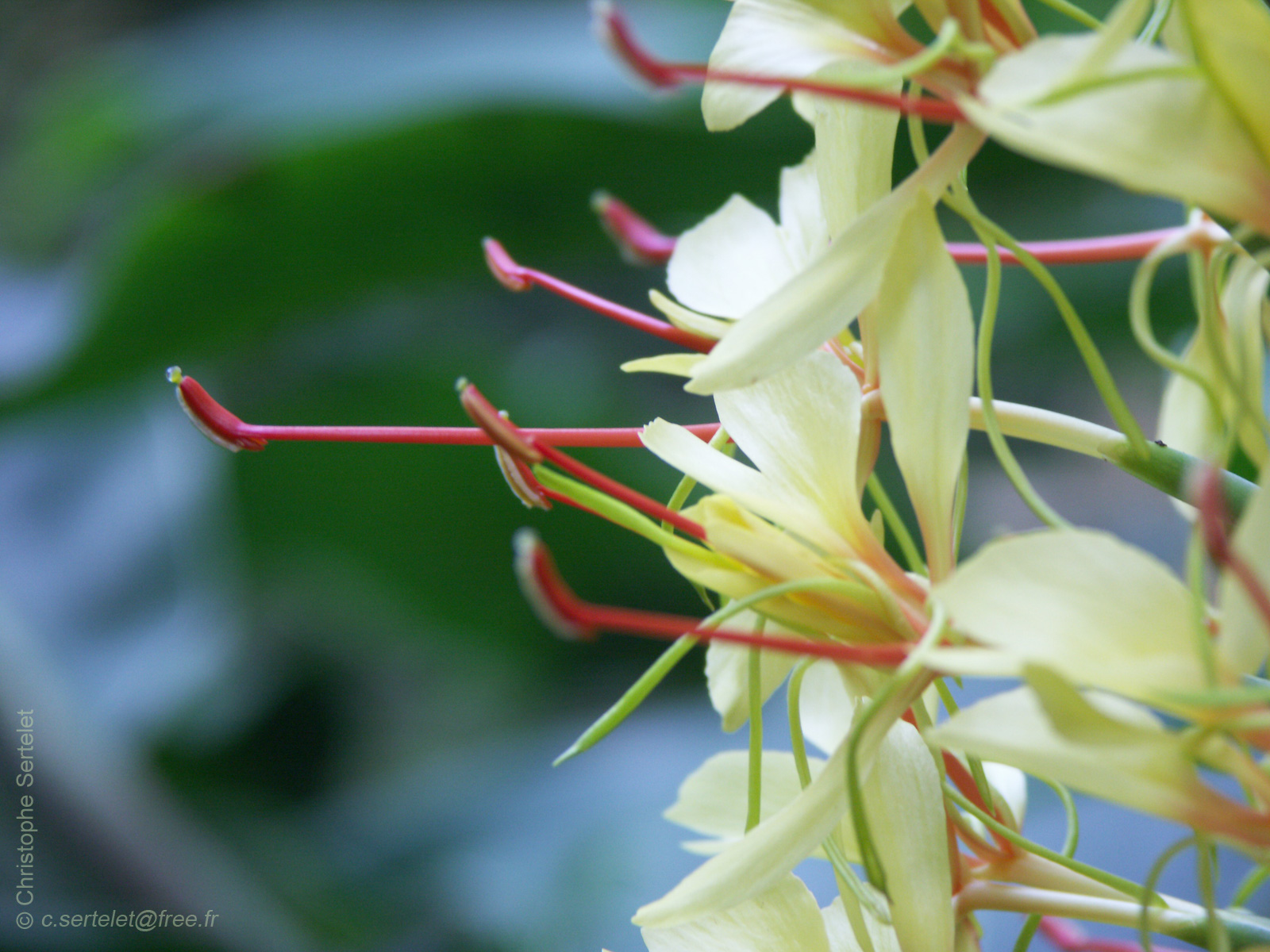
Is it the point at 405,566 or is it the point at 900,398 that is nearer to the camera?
the point at 900,398

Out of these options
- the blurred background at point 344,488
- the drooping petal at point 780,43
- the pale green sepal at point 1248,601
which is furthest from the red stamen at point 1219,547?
the blurred background at point 344,488

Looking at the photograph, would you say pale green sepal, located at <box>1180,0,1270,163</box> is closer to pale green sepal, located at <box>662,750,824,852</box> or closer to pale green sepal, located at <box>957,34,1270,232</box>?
pale green sepal, located at <box>957,34,1270,232</box>

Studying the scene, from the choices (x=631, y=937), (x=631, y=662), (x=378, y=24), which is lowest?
(x=631, y=937)

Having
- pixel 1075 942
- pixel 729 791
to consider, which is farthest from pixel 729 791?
pixel 1075 942

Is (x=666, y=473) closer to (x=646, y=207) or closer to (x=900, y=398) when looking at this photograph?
(x=646, y=207)

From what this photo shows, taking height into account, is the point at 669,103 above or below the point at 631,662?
above

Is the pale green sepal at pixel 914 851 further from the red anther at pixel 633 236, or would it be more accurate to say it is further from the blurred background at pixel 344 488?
the blurred background at pixel 344 488

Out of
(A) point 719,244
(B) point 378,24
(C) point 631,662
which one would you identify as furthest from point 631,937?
(B) point 378,24
